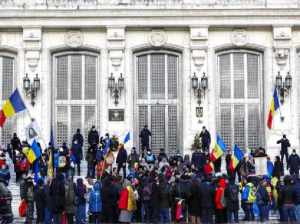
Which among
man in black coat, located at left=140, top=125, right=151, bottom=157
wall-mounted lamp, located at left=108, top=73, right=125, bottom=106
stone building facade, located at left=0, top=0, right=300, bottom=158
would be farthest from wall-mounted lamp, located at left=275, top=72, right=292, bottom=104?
wall-mounted lamp, located at left=108, top=73, right=125, bottom=106

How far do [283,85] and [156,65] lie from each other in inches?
261

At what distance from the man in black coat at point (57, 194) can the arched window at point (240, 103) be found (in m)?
17.1

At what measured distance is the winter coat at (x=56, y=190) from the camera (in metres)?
24.2

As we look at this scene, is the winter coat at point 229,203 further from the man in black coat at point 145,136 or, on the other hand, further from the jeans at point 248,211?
the man in black coat at point 145,136

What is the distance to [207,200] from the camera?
24.8 m

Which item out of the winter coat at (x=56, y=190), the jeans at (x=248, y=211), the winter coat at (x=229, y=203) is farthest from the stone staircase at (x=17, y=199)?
the winter coat at (x=56, y=190)

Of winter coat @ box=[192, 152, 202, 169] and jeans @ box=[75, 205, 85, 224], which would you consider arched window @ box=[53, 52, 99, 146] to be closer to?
winter coat @ box=[192, 152, 202, 169]

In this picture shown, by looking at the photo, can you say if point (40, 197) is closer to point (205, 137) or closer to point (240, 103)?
point (205, 137)

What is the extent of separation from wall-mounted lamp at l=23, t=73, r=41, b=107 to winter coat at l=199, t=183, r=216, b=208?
54.6ft

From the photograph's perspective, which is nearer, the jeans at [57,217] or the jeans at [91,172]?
the jeans at [57,217]

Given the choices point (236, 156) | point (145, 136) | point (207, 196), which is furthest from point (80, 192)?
point (145, 136)

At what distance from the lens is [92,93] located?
40.4 metres

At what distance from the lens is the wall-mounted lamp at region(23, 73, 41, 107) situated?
39263 millimetres

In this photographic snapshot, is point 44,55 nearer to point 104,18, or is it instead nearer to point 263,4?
point 104,18
